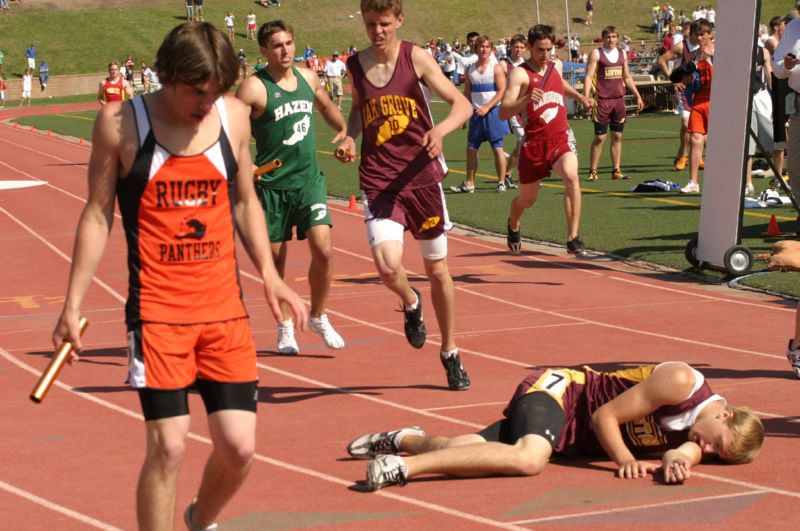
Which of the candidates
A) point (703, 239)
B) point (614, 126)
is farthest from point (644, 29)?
point (703, 239)

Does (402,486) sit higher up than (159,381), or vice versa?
(159,381)

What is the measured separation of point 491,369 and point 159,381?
4.53 metres

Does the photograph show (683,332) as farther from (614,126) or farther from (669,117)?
(669,117)

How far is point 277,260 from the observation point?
31.0 ft

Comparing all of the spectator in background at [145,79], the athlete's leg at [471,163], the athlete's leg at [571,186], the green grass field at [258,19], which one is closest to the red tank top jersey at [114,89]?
the athlete's leg at [471,163]

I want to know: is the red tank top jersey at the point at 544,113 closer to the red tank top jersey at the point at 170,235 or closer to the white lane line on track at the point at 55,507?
the white lane line on track at the point at 55,507

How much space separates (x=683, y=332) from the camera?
9742 mm

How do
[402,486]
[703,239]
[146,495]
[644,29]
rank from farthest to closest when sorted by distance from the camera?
[644,29] < [703,239] < [402,486] < [146,495]

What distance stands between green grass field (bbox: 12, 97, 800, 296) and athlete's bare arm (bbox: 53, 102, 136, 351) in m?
7.68

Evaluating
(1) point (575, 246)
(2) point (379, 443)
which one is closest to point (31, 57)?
(1) point (575, 246)

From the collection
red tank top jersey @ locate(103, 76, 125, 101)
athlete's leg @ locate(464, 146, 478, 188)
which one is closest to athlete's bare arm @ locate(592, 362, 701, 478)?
athlete's leg @ locate(464, 146, 478, 188)

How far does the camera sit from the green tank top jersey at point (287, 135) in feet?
29.8

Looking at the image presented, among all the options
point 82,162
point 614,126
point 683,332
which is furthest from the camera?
point 82,162

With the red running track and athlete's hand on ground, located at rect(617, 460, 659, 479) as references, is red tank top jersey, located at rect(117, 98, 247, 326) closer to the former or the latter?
the red running track
